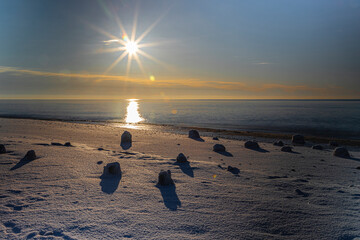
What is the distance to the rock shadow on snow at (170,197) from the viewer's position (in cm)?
473

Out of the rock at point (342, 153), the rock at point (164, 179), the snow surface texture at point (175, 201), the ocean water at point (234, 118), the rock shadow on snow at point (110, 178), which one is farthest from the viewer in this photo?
the ocean water at point (234, 118)

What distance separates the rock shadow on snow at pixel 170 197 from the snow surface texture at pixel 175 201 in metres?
0.02

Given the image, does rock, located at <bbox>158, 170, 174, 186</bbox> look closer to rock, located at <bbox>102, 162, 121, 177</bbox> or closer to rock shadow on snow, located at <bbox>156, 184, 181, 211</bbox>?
rock shadow on snow, located at <bbox>156, 184, 181, 211</bbox>

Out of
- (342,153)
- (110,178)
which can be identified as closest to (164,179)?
(110,178)

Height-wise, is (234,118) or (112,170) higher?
(234,118)

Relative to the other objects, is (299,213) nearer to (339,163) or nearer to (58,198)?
(58,198)

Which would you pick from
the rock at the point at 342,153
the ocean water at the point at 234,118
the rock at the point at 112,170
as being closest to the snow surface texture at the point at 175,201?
the rock at the point at 112,170

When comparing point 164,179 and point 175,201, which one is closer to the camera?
point 175,201

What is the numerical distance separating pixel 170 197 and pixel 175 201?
9.5 inches

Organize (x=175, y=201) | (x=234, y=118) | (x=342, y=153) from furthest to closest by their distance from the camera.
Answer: (x=234, y=118) < (x=342, y=153) < (x=175, y=201)

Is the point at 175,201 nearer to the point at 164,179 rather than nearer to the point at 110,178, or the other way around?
the point at 164,179

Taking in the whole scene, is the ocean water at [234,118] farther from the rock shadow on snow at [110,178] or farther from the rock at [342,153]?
the rock shadow on snow at [110,178]

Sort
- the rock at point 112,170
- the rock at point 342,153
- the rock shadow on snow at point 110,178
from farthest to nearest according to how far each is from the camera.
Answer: the rock at point 342,153
the rock at point 112,170
the rock shadow on snow at point 110,178

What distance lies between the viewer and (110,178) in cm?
632
